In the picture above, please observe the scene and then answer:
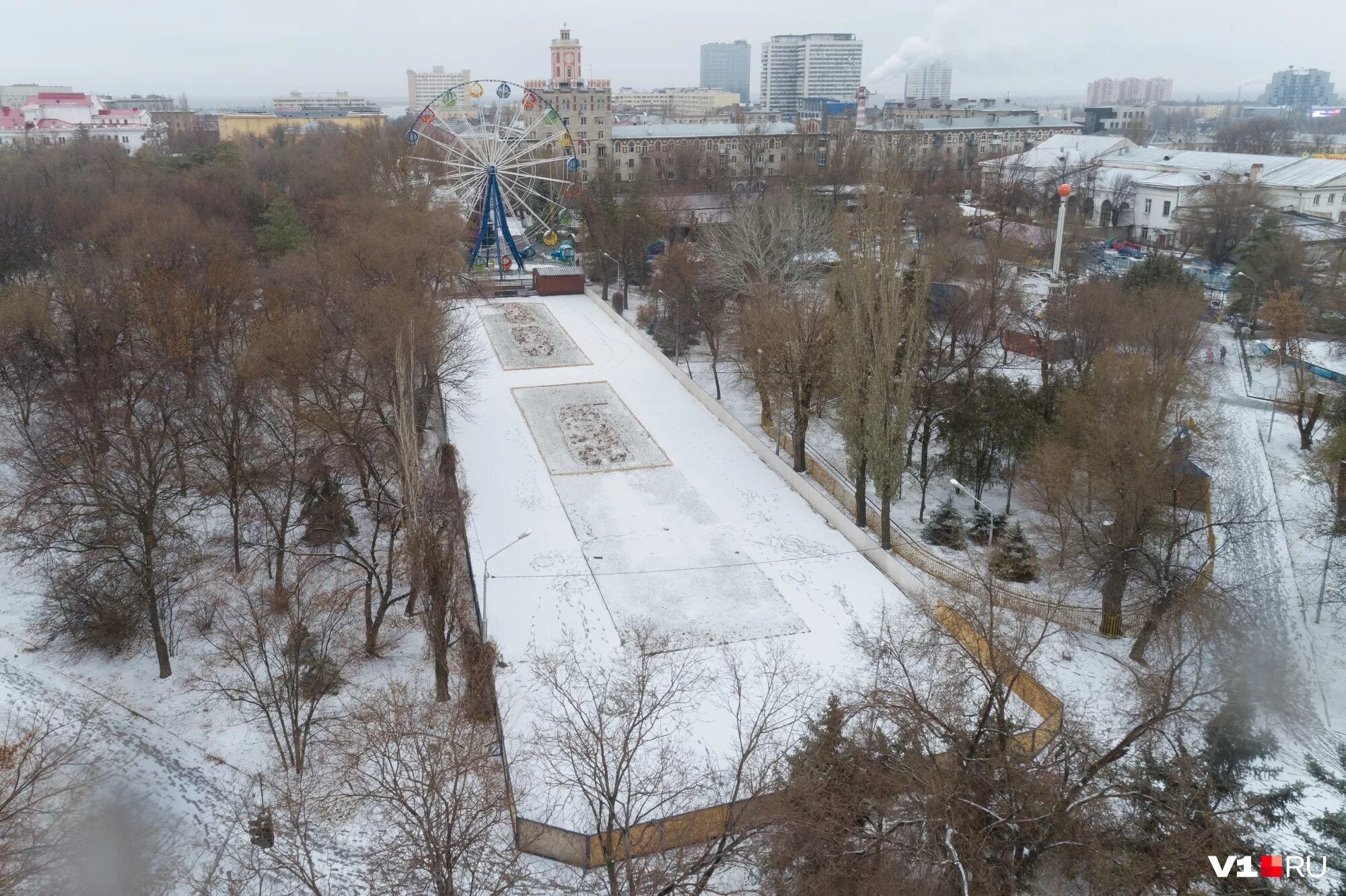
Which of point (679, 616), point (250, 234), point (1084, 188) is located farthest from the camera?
point (1084, 188)

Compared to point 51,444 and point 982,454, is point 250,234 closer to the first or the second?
point 51,444

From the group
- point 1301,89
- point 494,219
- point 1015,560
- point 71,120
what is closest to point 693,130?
point 494,219

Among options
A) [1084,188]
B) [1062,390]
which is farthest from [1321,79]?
[1062,390]

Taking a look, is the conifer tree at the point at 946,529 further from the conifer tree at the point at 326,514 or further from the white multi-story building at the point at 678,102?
the white multi-story building at the point at 678,102

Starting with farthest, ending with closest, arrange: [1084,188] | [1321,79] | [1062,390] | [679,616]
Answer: [1321,79]
[1084,188]
[1062,390]
[679,616]

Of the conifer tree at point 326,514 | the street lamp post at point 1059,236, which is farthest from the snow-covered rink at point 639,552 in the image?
the street lamp post at point 1059,236

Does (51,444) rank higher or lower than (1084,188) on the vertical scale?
lower
